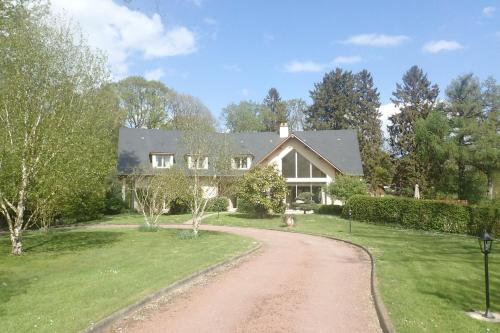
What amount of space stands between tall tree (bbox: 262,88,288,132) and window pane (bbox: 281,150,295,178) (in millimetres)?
39467

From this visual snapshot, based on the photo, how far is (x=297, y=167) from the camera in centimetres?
4303

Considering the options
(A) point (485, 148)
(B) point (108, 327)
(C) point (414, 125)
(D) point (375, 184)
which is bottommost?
(B) point (108, 327)

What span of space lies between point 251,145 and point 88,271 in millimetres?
35884

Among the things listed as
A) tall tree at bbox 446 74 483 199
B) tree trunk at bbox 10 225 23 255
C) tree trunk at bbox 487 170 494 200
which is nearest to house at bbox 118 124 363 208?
tall tree at bbox 446 74 483 199

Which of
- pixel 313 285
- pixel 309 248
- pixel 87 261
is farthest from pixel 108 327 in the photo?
pixel 309 248

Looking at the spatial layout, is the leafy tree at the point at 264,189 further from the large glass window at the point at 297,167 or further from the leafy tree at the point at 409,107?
the leafy tree at the point at 409,107

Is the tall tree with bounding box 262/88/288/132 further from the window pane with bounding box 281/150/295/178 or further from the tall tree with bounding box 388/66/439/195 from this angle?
the window pane with bounding box 281/150/295/178

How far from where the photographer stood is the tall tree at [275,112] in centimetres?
8407

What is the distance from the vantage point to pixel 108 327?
8320 mm

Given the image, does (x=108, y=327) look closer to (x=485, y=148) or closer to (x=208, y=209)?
(x=208, y=209)

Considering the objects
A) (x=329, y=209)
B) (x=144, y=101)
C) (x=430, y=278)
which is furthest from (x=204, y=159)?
(x=144, y=101)

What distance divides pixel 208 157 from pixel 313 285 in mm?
14779

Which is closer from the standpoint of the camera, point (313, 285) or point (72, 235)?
point (313, 285)

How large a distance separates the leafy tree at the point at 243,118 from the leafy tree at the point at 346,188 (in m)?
47.4
